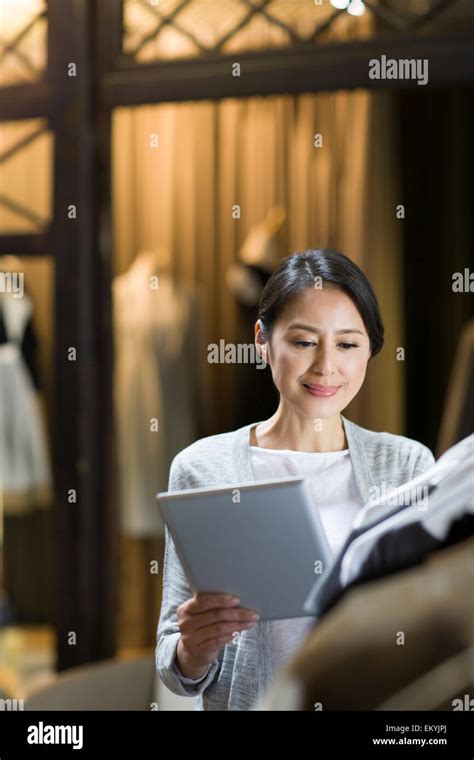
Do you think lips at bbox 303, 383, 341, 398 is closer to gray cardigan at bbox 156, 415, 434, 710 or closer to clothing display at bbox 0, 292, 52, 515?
gray cardigan at bbox 156, 415, 434, 710

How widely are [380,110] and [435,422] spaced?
0.48m

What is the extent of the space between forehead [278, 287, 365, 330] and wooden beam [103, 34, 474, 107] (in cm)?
38

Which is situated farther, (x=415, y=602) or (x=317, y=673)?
(x=415, y=602)

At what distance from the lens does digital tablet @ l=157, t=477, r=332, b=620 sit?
3.51 feet

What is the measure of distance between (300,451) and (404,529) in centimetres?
18

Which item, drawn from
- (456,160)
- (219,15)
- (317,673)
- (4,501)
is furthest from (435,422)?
(4,501)

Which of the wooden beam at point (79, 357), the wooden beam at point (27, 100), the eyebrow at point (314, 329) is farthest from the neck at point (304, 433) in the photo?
the wooden beam at point (27, 100)

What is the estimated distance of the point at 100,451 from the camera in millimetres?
1610

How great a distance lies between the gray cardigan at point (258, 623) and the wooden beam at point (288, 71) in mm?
531

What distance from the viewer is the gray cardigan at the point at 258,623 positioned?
45.3 inches

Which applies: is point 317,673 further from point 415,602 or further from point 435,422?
point 435,422

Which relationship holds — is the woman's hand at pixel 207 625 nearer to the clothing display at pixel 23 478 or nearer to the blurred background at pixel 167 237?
the blurred background at pixel 167 237

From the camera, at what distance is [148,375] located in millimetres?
1705
